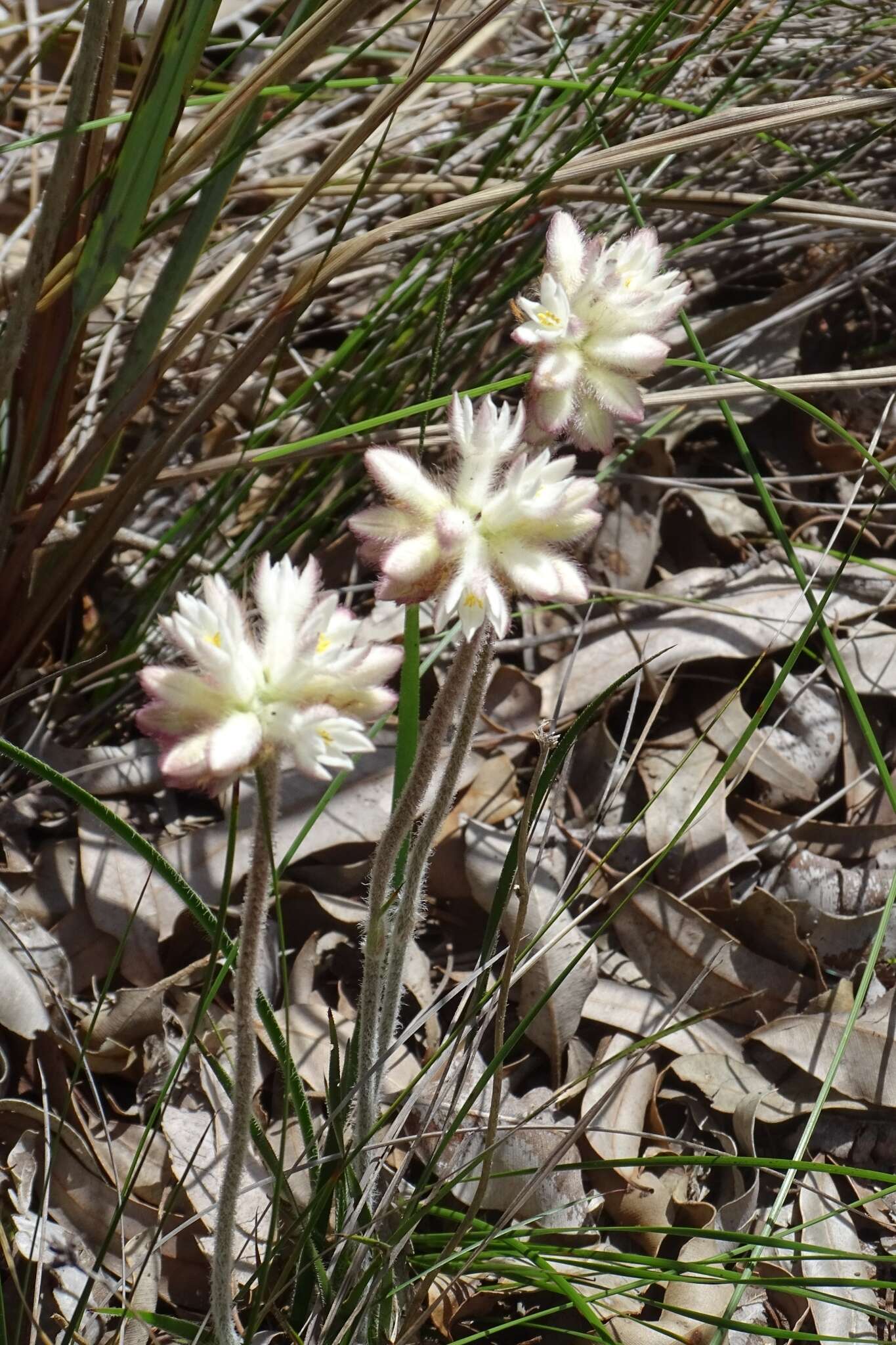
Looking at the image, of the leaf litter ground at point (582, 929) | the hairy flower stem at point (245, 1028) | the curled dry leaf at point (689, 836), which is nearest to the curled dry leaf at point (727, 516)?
the leaf litter ground at point (582, 929)

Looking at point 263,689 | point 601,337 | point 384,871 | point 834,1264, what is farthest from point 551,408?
point 834,1264

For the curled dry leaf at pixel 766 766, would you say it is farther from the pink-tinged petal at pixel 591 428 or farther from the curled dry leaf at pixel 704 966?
the pink-tinged petal at pixel 591 428

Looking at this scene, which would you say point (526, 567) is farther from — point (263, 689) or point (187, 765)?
point (187, 765)

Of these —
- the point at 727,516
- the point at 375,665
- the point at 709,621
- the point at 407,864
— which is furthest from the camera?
the point at 727,516

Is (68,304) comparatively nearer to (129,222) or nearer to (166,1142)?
(129,222)

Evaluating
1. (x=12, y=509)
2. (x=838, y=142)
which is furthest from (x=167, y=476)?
(x=838, y=142)

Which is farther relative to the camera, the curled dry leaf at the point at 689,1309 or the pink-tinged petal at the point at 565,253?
the curled dry leaf at the point at 689,1309
